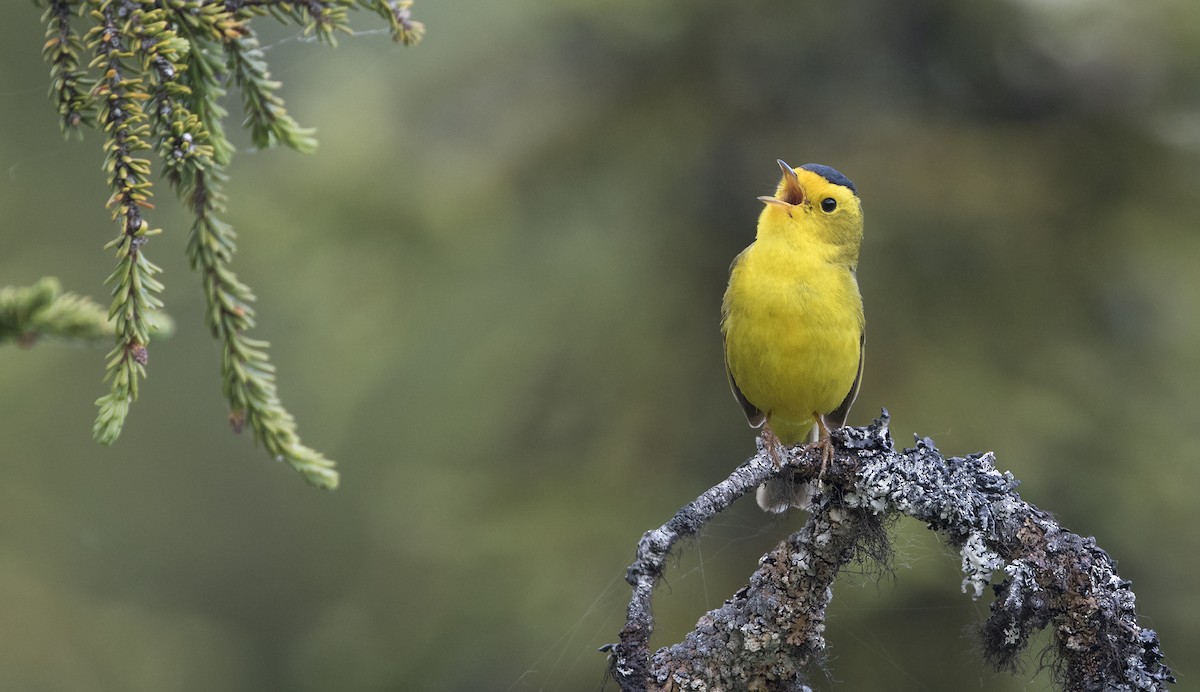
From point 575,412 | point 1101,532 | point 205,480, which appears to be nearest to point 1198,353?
point 1101,532

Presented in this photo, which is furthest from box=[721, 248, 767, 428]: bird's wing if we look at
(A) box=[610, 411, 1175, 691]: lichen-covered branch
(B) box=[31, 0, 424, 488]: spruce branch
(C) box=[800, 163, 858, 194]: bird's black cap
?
(B) box=[31, 0, 424, 488]: spruce branch

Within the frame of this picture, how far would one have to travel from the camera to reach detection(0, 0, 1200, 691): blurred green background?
12.6 feet

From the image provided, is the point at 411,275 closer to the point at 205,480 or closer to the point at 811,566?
the point at 205,480

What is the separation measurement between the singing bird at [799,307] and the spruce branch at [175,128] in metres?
1.80

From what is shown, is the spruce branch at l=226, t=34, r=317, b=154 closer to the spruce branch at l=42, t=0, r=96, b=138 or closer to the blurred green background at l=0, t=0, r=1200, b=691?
the spruce branch at l=42, t=0, r=96, b=138

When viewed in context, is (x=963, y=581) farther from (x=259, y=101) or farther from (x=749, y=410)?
(x=749, y=410)

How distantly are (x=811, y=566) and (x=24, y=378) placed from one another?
3.91 metres

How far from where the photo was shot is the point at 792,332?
3418 mm

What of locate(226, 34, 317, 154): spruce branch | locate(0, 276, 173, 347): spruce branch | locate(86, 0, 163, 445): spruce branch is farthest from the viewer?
locate(226, 34, 317, 154): spruce branch

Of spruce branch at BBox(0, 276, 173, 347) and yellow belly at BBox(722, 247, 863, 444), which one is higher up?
yellow belly at BBox(722, 247, 863, 444)

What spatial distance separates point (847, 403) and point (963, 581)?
1798mm

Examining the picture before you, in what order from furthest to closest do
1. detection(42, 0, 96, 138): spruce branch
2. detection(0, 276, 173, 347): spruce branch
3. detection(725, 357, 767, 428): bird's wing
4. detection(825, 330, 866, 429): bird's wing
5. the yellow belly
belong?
detection(725, 357, 767, 428): bird's wing < detection(825, 330, 866, 429): bird's wing < the yellow belly < detection(42, 0, 96, 138): spruce branch < detection(0, 276, 173, 347): spruce branch

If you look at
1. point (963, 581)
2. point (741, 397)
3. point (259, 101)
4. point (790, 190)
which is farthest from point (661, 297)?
point (259, 101)

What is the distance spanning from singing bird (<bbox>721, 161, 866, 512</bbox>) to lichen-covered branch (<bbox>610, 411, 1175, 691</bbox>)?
109 centimetres
